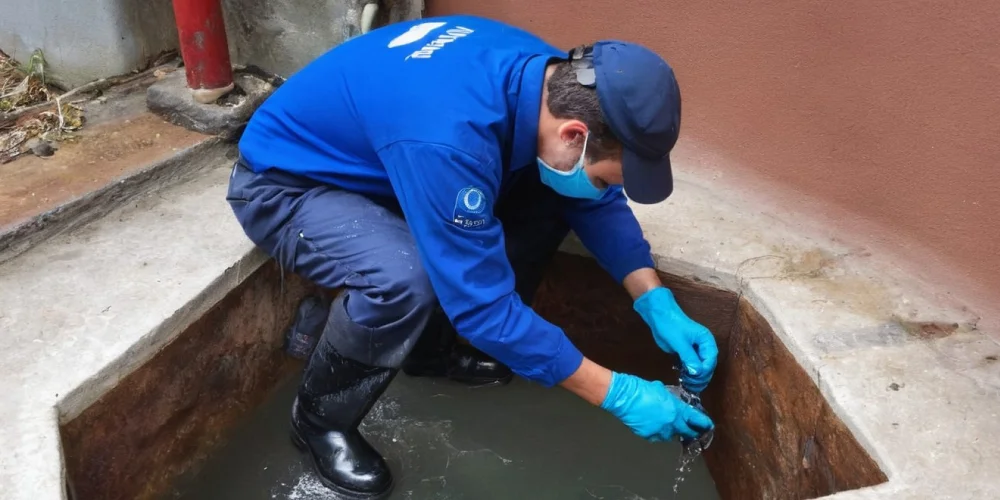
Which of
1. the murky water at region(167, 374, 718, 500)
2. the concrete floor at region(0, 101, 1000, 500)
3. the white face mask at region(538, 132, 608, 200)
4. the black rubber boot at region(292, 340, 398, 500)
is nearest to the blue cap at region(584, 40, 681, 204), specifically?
the white face mask at region(538, 132, 608, 200)

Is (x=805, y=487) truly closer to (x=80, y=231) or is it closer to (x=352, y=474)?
(x=352, y=474)

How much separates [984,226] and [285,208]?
172cm

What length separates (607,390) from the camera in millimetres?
1737

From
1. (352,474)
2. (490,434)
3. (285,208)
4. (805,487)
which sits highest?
(285,208)

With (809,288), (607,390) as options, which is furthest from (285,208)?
(809,288)

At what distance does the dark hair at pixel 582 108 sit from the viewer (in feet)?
5.03

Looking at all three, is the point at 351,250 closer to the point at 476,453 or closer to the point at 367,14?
the point at 476,453

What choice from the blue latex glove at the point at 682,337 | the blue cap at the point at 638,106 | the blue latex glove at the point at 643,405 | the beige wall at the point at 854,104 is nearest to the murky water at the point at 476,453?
the blue latex glove at the point at 682,337

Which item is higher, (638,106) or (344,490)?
(638,106)

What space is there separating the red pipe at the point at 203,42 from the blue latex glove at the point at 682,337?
1559 millimetres

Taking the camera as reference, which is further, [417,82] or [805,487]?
[805,487]

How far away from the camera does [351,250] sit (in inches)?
70.6

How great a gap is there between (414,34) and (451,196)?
49cm

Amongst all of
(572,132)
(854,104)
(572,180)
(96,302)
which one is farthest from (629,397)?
(96,302)
